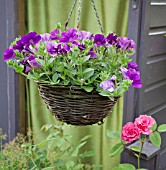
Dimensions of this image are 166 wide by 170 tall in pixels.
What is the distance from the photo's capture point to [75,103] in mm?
1312

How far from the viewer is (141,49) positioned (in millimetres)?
2051

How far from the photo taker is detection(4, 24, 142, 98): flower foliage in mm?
1279

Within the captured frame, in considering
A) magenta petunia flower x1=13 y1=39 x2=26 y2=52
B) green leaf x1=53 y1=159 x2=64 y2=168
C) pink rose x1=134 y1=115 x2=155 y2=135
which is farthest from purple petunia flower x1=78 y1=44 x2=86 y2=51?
green leaf x1=53 y1=159 x2=64 y2=168

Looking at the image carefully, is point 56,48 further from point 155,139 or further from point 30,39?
point 155,139

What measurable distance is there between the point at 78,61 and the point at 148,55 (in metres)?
0.94

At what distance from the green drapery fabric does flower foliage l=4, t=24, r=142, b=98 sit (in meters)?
0.79

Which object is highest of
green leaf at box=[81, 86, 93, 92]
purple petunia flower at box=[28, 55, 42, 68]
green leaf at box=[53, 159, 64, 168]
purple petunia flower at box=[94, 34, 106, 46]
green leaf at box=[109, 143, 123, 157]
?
purple petunia flower at box=[94, 34, 106, 46]

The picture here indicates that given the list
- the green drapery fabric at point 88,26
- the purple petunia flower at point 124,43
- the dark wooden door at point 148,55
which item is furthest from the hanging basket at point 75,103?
the green drapery fabric at point 88,26

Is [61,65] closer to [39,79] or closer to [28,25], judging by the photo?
[39,79]

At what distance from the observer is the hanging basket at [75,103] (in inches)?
51.3

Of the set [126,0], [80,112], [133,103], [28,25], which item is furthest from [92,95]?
[28,25]

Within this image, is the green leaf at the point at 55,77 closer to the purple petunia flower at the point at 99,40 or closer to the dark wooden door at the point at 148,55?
the purple petunia flower at the point at 99,40

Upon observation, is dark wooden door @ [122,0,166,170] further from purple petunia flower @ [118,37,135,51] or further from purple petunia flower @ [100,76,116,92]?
purple petunia flower @ [100,76,116,92]

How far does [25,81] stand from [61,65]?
4.31 ft
